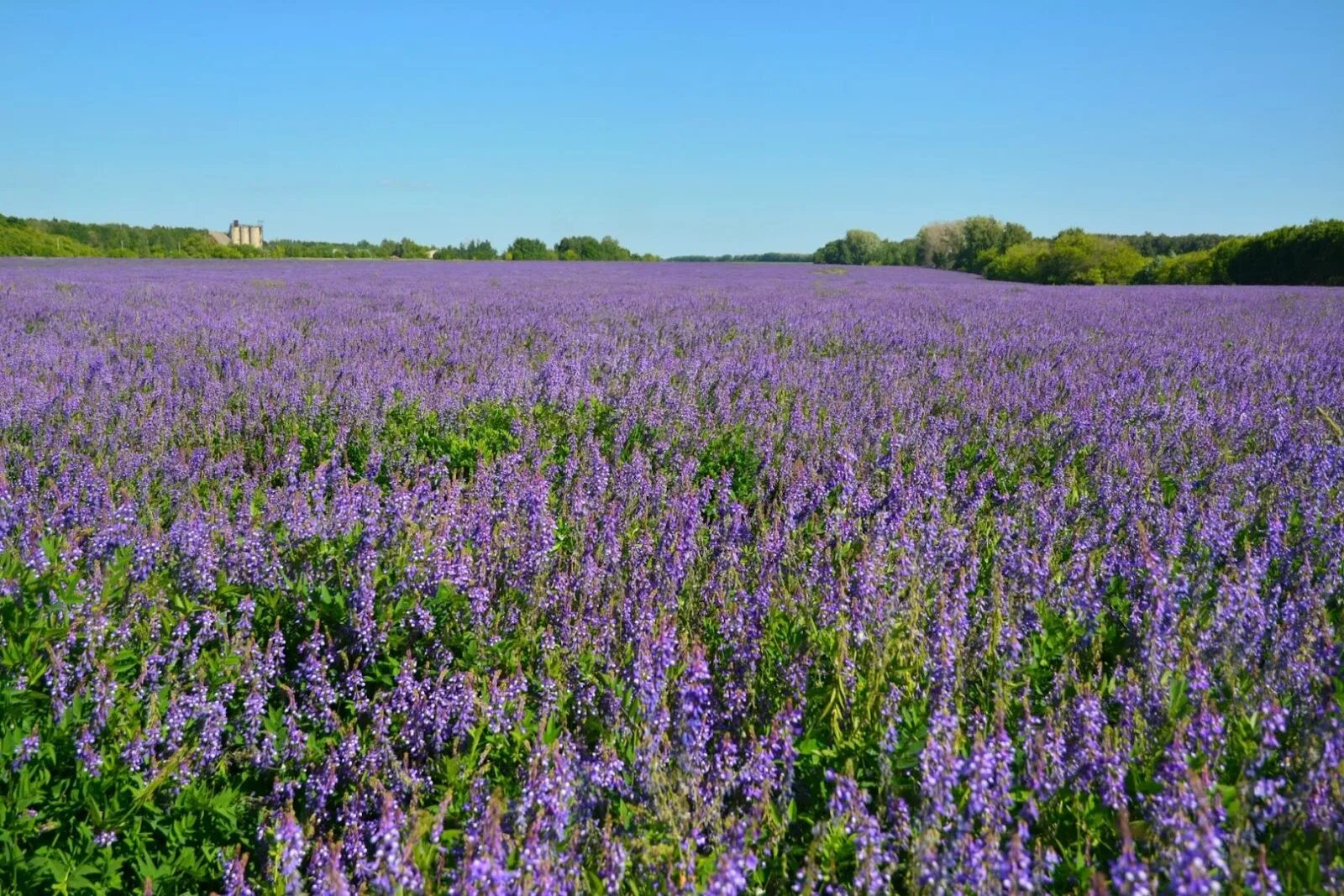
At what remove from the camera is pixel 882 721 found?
2326 millimetres

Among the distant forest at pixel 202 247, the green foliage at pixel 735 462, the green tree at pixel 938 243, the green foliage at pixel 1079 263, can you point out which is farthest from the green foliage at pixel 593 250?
the green foliage at pixel 735 462

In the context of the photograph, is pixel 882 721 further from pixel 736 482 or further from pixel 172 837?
pixel 736 482

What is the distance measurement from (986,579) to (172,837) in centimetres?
315

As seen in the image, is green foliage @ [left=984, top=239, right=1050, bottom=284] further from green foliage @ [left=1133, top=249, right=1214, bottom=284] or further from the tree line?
green foliage @ [left=1133, top=249, right=1214, bottom=284]

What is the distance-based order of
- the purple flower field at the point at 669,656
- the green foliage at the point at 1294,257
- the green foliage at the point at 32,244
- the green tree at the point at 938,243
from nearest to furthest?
1. the purple flower field at the point at 669,656
2. the green foliage at the point at 1294,257
3. the green foliage at the point at 32,244
4. the green tree at the point at 938,243

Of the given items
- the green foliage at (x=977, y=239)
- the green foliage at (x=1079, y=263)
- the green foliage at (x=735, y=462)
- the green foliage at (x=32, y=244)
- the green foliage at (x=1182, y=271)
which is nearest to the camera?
the green foliage at (x=735, y=462)

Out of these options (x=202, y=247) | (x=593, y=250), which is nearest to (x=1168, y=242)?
(x=593, y=250)

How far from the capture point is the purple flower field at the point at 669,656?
1.82 metres

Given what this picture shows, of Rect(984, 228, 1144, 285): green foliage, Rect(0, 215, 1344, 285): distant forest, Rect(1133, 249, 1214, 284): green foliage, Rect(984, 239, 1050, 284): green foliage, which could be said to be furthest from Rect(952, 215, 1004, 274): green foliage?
Rect(1133, 249, 1214, 284): green foliage

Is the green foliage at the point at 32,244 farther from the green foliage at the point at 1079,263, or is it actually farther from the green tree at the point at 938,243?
the green tree at the point at 938,243

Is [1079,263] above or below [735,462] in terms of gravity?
above

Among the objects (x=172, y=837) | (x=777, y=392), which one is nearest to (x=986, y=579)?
(x=172, y=837)

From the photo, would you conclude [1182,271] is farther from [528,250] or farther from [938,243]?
[528,250]

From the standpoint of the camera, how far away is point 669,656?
225 centimetres
